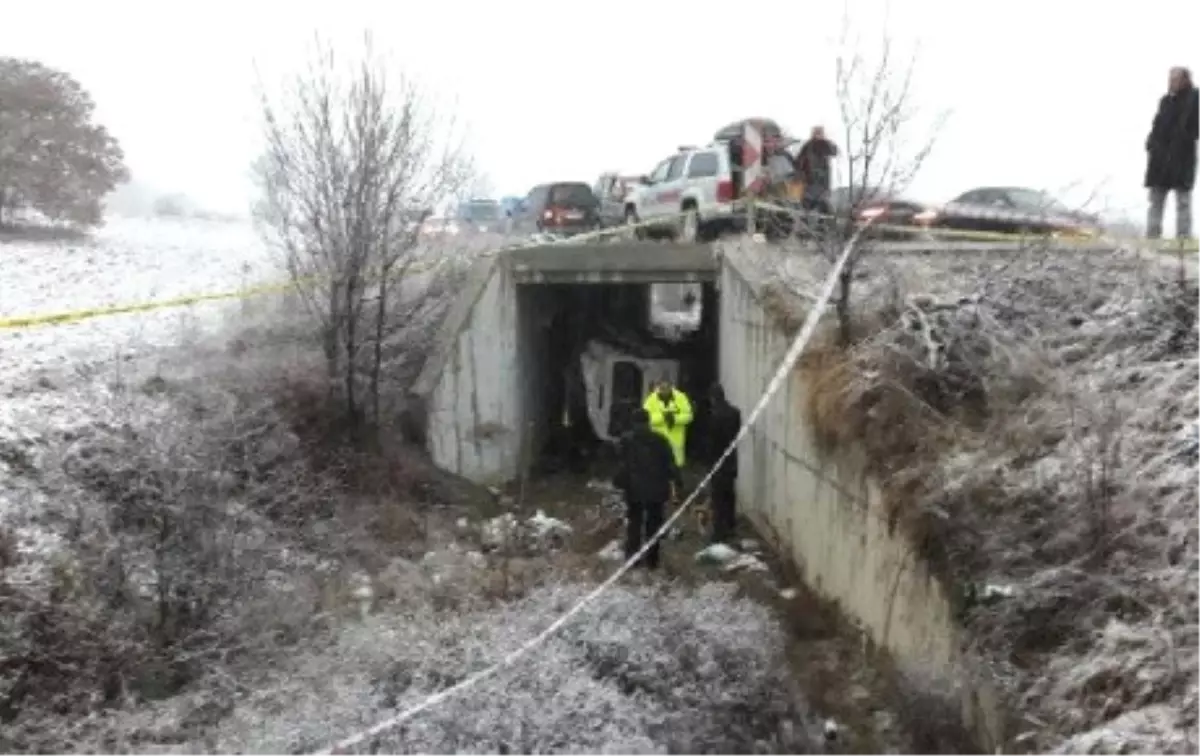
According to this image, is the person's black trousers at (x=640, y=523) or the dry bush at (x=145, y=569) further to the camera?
the person's black trousers at (x=640, y=523)

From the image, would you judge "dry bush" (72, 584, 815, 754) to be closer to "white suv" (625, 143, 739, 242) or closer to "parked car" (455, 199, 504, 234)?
"white suv" (625, 143, 739, 242)

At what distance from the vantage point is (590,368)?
18.1 m

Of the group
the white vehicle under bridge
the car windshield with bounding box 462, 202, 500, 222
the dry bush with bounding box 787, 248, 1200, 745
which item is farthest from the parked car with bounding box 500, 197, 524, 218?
the dry bush with bounding box 787, 248, 1200, 745

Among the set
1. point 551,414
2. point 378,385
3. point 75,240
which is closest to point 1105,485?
point 378,385

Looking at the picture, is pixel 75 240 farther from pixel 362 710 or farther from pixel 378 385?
pixel 362 710

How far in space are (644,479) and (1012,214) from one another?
29.7ft

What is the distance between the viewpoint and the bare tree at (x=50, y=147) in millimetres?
25609

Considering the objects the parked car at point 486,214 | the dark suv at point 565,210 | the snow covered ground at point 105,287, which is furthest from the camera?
the parked car at point 486,214

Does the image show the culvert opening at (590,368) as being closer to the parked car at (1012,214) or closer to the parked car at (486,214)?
the parked car at (1012,214)

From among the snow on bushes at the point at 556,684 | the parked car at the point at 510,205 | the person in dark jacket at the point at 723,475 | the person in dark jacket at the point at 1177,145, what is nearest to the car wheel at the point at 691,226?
the person in dark jacket at the point at 723,475

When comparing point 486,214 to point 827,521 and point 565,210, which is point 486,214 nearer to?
point 565,210

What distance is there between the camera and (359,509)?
12812 mm

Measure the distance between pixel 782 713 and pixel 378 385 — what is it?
28.6 feet

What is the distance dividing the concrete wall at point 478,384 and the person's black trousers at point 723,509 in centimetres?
441
